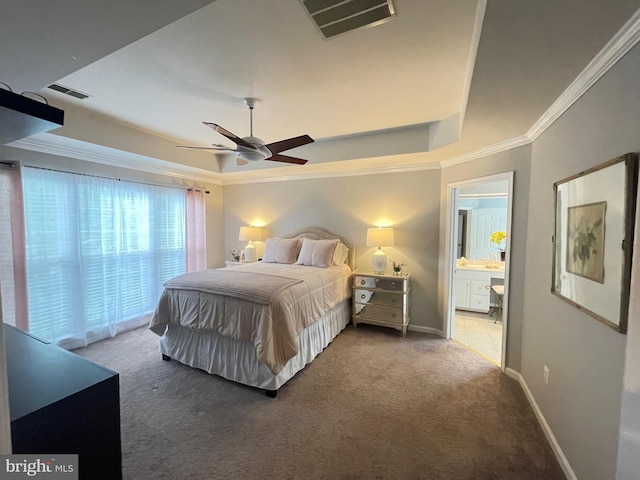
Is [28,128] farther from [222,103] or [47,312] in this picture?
[47,312]

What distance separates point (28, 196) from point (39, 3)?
2674mm

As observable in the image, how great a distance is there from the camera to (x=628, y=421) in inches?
45.4

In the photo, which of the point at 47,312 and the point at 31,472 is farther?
the point at 47,312

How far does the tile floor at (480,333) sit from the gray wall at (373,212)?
407 mm

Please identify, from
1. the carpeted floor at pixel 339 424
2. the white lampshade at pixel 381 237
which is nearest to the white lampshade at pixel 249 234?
the white lampshade at pixel 381 237

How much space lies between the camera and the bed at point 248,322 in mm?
2414

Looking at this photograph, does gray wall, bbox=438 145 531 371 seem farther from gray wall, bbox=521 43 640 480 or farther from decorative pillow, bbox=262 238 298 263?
decorative pillow, bbox=262 238 298 263

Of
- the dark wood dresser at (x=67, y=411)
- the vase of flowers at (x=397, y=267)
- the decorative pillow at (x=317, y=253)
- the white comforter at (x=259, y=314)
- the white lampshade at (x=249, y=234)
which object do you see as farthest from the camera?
the white lampshade at (x=249, y=234)

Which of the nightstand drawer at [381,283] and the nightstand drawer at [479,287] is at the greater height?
the nightstand drawer at [381,283]

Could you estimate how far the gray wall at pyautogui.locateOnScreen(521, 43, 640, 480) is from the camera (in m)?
1.31

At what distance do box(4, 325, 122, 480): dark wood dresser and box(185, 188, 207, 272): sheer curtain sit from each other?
366 centimetres

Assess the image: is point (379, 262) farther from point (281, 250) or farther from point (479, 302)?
point (479, 302)

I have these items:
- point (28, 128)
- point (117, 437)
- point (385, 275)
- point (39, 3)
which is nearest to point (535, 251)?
point (385, 275)

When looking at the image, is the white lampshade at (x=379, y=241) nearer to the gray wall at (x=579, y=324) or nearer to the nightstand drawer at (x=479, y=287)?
the gray wall at (x=579, y=324)
